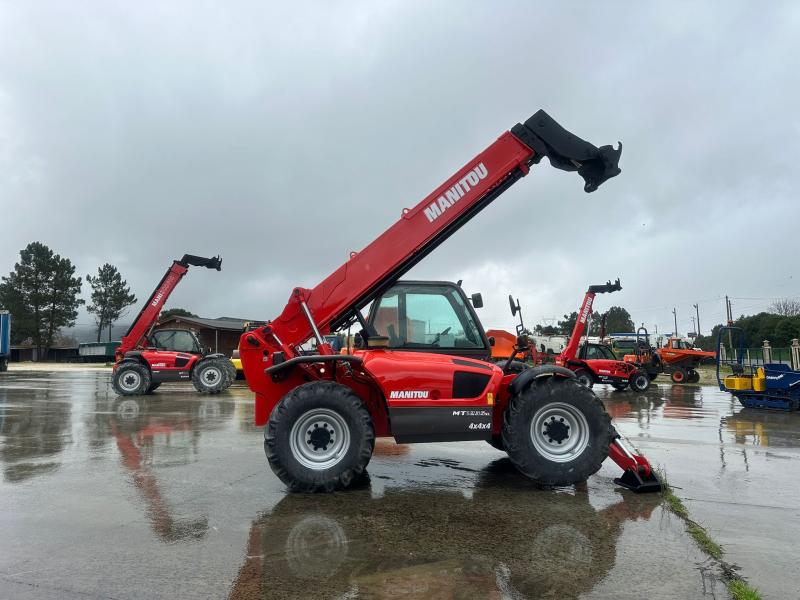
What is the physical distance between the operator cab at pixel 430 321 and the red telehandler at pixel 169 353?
12674 mm

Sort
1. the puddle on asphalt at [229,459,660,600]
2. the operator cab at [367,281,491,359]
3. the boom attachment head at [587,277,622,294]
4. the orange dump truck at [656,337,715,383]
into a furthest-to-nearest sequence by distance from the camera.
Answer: the orange dump truck at [656,337,715,383]
the boom attachment head at [587,277,622,294]
the operator cab at [367,281,491,359]
the puddle on asphalt at [229,459,660,600]

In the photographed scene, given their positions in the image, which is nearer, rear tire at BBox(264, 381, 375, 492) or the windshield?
rear tire at BBox(264, 381, 375, 492)

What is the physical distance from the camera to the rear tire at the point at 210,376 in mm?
17203

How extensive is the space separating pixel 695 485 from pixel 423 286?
3.58m

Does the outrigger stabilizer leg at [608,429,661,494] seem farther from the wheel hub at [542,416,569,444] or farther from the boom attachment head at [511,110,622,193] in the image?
the boom attachment head at [511,110,622,193]

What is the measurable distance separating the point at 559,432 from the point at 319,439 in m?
2.43

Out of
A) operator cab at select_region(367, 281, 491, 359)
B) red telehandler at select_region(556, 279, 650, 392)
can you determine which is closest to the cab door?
operator cab at select_region(367, 281, 491, 359)

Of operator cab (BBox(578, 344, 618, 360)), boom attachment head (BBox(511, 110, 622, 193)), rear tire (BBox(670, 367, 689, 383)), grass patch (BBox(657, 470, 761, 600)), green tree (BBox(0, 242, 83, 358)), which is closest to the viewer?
→ grass patch (BBox(657, 470, 761, 600))

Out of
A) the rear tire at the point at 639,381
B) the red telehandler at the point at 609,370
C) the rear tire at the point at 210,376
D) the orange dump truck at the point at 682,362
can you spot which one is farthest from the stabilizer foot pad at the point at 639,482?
the orange dump truck at the point at 682,362

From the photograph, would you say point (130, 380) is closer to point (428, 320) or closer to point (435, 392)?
point (428, 320)

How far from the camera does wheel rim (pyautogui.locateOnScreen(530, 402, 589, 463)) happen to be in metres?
5.47

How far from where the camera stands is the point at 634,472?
544 cm

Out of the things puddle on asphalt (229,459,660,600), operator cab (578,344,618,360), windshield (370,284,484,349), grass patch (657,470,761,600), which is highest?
windshield (370,284,484,349)

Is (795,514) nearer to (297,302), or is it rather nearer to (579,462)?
(579,462)
